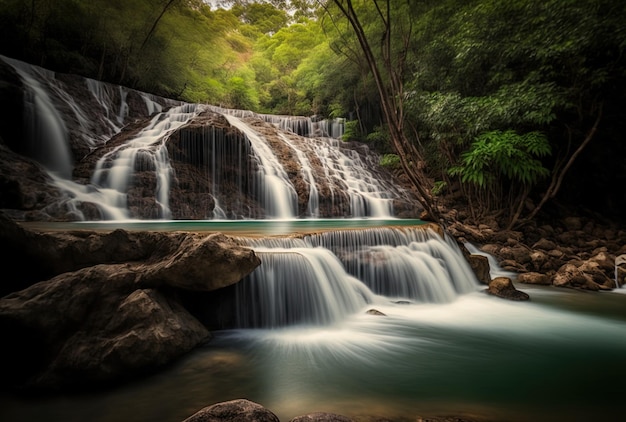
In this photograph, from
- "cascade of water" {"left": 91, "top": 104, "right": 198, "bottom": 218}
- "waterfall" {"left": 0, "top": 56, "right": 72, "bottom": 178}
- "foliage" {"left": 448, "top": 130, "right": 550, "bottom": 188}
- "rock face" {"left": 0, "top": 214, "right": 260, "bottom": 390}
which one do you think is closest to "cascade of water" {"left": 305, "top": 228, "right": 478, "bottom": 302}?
"rock face" {"left": 0, "top": 214, "right": 260, "bottom": 390}

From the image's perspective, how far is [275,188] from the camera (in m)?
11.1

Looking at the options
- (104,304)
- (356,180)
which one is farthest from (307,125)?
(104,304)

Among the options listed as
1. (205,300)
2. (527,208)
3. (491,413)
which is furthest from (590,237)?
(205,300)

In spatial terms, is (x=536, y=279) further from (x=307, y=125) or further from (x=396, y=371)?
(x=307, y=125)

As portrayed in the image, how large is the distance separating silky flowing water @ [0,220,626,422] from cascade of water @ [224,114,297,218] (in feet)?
19.5

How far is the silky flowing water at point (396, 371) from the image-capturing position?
2.27 m

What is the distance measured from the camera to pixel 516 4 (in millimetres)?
8195

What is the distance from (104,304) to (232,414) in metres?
2.01

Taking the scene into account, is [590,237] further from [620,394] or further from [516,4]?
[620,394]

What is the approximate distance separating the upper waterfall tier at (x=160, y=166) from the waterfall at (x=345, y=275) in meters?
5.36

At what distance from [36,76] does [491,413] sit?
1491 cm

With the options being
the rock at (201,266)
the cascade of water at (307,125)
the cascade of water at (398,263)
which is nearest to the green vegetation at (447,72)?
the cascade of water at (307,125)

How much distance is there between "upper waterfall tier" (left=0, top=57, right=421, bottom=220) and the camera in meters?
8.70

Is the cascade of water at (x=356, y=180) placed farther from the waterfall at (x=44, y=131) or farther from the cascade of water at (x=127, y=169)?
the waterfall at (x=44, y=131)
